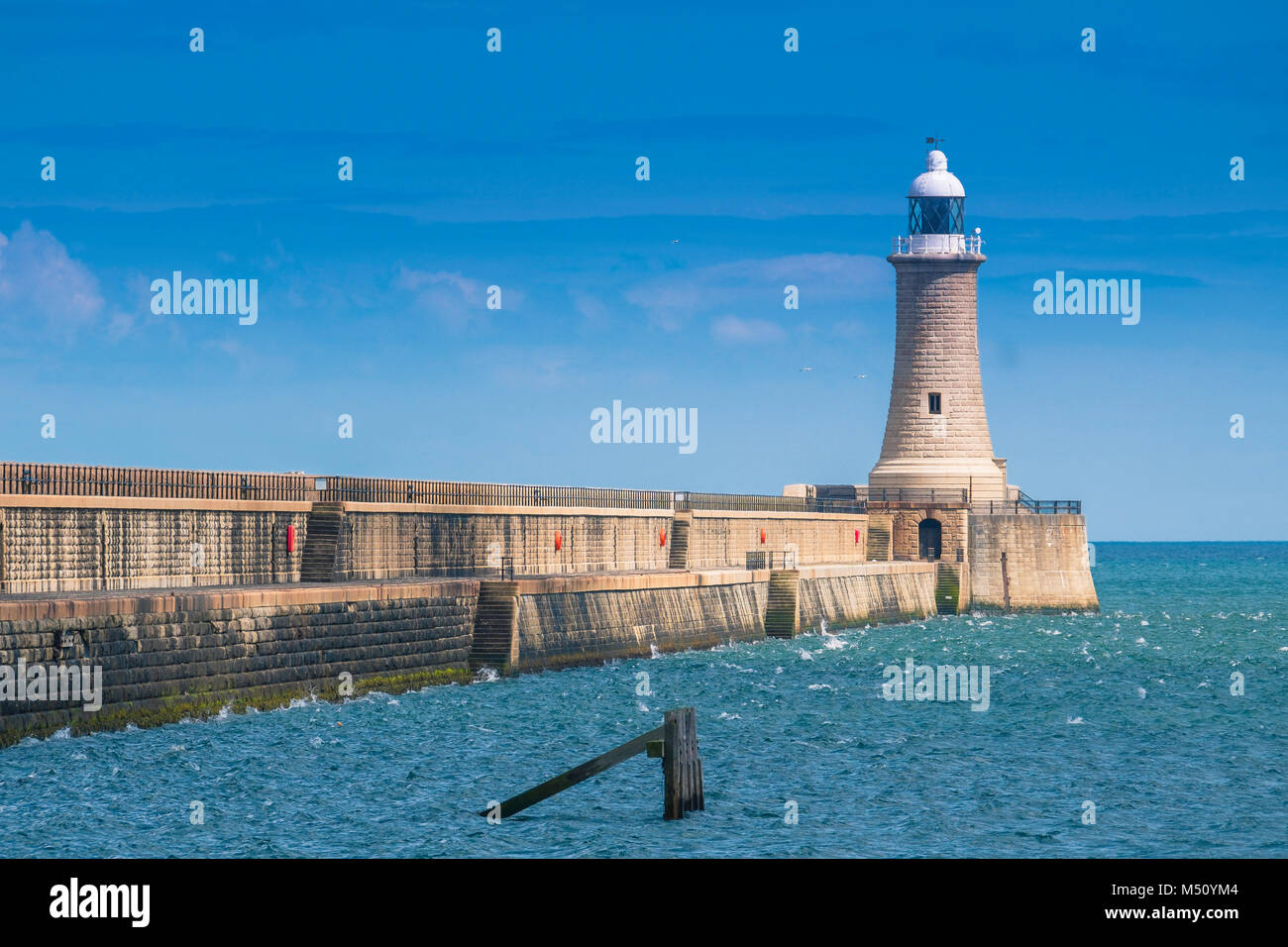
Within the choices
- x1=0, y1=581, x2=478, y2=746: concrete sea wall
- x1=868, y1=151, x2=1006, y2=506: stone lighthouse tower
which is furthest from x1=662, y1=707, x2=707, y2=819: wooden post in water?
x1=868, y1=151, x2=1006, y2=506: stone lighthouse tower

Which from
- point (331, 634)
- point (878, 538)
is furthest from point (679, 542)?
point (331, 634)

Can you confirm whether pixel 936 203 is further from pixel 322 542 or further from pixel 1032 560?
pixel 322 542

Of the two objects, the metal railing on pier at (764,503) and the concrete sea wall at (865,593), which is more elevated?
the metal railing on pier at (764,503)

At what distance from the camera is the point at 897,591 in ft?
230

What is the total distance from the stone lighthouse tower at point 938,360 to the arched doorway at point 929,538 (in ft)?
4.51

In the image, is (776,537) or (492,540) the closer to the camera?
(492,540)

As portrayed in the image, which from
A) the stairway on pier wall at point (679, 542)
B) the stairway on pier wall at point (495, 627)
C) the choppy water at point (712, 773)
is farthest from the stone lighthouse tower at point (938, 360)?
the stairway on pier wall at point (495, 627)

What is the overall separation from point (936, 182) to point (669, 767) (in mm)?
52718

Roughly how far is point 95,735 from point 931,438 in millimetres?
48121

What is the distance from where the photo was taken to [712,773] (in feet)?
95.9

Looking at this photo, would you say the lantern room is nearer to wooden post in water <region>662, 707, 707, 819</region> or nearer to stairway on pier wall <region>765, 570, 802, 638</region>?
stairway on pier wall <region>765, 570, 802, 638</region>

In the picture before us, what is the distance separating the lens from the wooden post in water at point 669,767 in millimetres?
21469

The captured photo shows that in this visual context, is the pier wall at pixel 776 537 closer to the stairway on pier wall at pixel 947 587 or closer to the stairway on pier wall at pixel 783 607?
the stairway on pier wall at pixel 947 587
